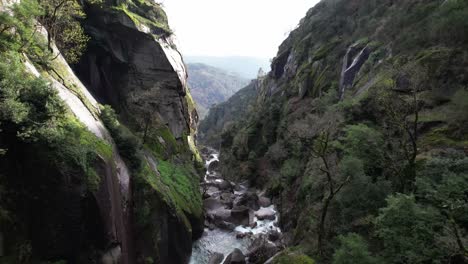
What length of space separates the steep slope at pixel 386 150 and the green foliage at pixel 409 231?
0.17 feet

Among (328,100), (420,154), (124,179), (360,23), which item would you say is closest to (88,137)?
(124,179)

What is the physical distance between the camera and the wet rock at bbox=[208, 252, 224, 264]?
3027 centimetres

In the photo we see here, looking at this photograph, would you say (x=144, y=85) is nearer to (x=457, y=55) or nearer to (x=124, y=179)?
(x=124, y=179)

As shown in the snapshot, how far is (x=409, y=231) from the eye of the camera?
1505 cm

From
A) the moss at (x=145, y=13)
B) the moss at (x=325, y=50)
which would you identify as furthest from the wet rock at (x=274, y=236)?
the moss at (x=325, y=50)

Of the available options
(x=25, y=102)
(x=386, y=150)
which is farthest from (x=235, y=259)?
(x=25, y=102)

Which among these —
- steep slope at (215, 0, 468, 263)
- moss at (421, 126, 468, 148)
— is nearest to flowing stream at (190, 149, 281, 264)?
steep slope at (215, 0, 468, 263)

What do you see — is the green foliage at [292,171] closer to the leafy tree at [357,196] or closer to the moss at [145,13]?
the leafy tree at [357,196]

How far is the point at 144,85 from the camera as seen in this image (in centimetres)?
4697

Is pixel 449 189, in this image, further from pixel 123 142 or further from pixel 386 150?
pixel 123 142

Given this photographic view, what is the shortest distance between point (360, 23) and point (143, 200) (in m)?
59.4

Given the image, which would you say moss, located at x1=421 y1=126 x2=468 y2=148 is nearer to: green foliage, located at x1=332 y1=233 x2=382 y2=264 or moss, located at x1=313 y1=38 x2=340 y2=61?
green foliage, located at x1=332 y1=233 x2=382 y2=264

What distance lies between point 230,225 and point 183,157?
46.5 ft

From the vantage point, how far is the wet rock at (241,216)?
42219 millimetres
